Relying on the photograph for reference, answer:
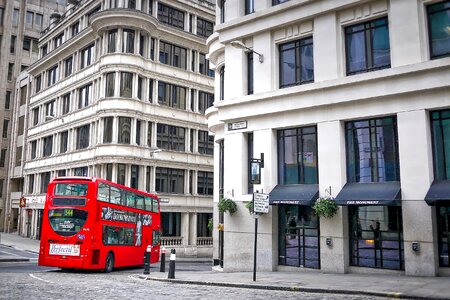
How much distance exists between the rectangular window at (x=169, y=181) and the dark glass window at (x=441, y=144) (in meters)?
26.9

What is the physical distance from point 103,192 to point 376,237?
1125 cm

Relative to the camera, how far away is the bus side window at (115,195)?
21547 mm

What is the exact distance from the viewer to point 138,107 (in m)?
38.8

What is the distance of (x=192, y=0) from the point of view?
45094mm

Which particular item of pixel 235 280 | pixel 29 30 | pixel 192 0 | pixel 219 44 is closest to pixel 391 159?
pixel 235 280

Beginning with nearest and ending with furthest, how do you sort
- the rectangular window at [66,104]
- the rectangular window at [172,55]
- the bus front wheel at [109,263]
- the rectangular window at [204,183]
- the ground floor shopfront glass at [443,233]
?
the ground floor shopfront glass at [443,233]
the bus front wheel at [109,263]
the rectangular window at [172,55]
the rectangular window at [204,183]
the rectangular window at [66,104]

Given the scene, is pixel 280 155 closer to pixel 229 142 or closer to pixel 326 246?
pixel 229 142

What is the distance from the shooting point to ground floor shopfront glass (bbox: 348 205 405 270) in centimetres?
1686

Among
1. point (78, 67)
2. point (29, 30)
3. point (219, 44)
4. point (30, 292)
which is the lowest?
point (30, 292)

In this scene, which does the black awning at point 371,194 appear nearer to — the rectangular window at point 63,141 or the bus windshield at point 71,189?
the bus windshield at point 71,189

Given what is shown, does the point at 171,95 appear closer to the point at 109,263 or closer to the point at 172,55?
the point at 172,55

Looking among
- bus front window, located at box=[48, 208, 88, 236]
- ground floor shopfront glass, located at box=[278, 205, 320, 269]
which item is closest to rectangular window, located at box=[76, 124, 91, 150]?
bus front window, located at box=[48, 208, 88, 236]

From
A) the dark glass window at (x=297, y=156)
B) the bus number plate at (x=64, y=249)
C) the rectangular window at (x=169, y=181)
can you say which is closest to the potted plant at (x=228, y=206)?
the dark glass window at (x=297, y=156)

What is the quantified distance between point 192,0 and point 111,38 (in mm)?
9730
